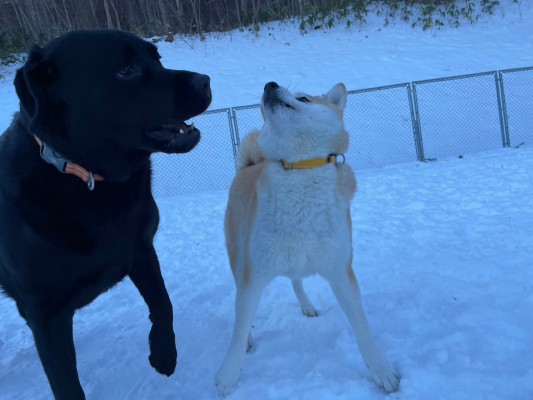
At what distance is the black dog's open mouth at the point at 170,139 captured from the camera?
174 centimetres

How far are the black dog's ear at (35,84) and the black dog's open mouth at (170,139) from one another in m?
0.39

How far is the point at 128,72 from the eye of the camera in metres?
1.70

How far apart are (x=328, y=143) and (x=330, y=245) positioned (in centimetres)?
51

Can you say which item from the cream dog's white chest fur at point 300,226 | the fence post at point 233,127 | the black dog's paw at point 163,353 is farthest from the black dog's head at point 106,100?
the fence post at point 233,127

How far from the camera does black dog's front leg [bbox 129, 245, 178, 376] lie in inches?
84.4

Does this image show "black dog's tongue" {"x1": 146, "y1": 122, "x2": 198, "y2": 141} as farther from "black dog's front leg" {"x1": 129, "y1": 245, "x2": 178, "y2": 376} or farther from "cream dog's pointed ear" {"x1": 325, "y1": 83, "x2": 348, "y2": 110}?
"cream dog's pointed ear" {"x1": 325, "y1": 83, "x2": 348, "y2": 110}

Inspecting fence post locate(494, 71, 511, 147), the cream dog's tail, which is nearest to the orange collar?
the cream dog's tail

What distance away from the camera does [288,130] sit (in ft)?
6.89

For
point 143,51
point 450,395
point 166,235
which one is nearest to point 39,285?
point 143,51

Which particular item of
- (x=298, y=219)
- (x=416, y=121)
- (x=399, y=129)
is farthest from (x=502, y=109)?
(x=298, y=219)

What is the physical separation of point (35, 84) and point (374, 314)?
83.7 inches

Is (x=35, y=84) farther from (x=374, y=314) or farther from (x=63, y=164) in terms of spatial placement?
(x=374, y=314)

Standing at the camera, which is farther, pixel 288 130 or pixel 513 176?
pixel 513 176

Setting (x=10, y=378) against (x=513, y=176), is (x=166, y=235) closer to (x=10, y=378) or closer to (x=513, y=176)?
(x=10, y=378)
